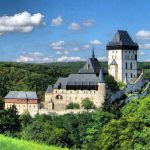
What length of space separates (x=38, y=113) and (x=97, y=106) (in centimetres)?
713

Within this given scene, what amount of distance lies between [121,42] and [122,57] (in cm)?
205

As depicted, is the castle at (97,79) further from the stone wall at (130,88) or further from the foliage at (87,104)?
the foliage at (87,104)

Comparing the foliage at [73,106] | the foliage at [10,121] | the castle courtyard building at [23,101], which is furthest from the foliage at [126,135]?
the castle courtyard building at [23,101]

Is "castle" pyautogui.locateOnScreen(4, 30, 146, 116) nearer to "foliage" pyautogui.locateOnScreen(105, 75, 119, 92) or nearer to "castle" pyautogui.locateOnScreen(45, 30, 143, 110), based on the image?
"castle" pyautogui.locateOnScreen(45, 30, 143, 110)

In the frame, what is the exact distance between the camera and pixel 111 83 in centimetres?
5703

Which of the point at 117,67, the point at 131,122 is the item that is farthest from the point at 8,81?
the point at 131,122

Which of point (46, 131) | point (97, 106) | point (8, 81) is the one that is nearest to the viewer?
point (46, 131)

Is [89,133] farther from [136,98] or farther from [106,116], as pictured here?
[136,98]

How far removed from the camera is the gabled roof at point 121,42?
63.8m

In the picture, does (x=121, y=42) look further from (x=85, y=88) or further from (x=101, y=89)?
(x=101, y=89)

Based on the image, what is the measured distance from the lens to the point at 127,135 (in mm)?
39562

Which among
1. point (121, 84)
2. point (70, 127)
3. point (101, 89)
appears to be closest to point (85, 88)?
point (101, 89)

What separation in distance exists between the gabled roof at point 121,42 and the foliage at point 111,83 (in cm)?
726

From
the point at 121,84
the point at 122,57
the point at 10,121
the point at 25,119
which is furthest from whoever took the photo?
the point at 122,57
